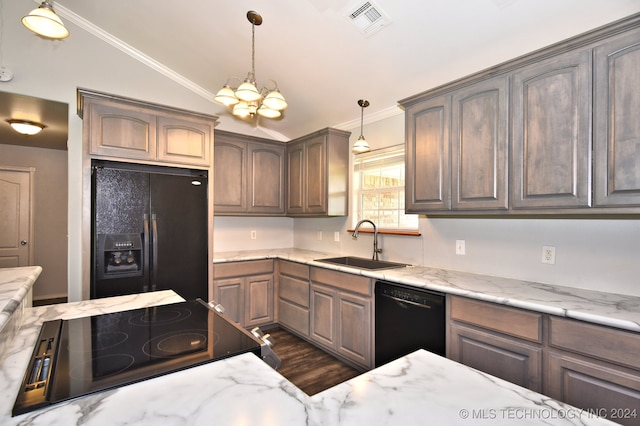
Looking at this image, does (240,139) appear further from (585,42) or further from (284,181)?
(585,42)

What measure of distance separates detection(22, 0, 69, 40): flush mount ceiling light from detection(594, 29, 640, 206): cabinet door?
9.30ft

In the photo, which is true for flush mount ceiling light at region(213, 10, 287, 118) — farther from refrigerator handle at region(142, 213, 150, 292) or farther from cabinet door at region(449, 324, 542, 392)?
cabinet door at region(449, 324, 542, 392)

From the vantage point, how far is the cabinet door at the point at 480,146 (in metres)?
2.05

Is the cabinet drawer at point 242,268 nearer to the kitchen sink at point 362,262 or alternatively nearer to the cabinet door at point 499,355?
the kitchen sink at point 362,262

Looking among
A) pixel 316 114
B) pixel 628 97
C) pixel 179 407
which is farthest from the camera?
pixel 316 114

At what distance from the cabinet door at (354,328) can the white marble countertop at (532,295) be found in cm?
27

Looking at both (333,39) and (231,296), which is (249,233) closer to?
(231,296)

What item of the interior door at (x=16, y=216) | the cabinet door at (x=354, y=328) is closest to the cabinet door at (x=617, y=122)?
the cabinet door at (x=354, y=328)

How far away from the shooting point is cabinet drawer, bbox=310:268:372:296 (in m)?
2.63

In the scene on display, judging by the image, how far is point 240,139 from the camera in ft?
12.5

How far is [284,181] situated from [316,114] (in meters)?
0.93

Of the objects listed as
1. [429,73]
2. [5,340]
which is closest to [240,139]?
[429,73]

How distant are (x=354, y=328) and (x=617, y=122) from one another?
2.16m

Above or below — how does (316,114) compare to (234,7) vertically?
below
